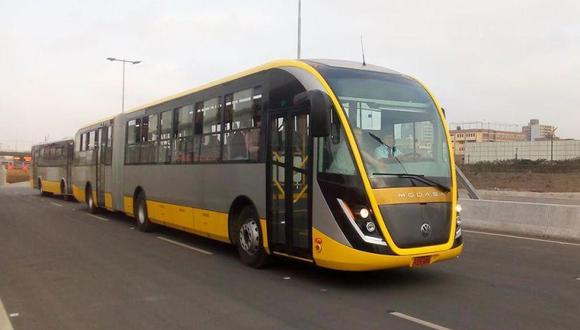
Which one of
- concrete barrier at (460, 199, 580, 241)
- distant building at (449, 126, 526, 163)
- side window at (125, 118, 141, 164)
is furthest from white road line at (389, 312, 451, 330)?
distant building at (449, 126, 526, 163)

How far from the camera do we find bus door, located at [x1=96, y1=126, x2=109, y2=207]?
17.4 m

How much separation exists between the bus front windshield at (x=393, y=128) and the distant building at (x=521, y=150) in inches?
2092

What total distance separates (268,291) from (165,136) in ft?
20.8

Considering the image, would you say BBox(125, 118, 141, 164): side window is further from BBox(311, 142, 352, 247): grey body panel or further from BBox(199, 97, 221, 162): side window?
BBox(311, 142, 352, 247): grey body panel

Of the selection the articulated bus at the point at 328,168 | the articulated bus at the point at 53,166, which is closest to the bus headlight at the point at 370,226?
the articulated bus at the point at 328,168

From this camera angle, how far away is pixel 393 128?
7453 millimetres

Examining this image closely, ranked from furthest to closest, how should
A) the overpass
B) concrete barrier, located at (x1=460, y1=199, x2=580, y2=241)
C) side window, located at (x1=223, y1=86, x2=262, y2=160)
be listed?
the overpass → concrete barrier, located at (x1=460, y1=199, x2=580, y2=241) → side window, located at (x1=223, y1=86, x2=262, y2=160)

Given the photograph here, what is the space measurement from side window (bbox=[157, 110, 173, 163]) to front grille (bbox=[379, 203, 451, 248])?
6.66 m

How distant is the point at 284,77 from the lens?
8.27 meters

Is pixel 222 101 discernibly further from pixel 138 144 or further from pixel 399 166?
pixel 138 144

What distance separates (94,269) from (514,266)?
6.87 metres

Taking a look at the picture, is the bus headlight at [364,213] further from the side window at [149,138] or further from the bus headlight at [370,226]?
the side window at [149,138]

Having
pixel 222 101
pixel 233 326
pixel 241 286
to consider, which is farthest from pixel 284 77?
pixel 233 326

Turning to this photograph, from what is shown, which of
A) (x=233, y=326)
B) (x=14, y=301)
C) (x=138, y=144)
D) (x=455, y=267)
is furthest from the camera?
(x=138, y=144)
